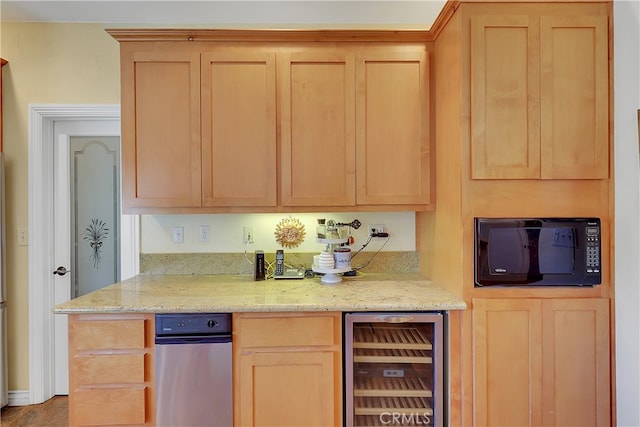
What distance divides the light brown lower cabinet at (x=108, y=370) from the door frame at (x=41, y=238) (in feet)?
2.60

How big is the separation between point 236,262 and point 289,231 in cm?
45

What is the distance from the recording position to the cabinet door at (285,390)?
1646mm

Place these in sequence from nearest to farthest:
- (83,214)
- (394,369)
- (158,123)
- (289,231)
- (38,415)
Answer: (394,369)
(158,123)
(38,415)
(289,231)
(83,214)

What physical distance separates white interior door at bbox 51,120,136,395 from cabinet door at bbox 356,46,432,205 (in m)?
1.83

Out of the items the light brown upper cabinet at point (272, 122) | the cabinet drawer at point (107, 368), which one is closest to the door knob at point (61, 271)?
the light brown upper cabinet at point (272, 122)

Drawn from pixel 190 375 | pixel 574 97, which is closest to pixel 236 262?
pixel 190 375

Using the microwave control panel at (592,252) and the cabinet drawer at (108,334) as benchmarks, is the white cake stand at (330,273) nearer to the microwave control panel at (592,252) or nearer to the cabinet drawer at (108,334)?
the cabinet drawer at (108,334)

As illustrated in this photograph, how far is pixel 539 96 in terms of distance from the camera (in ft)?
5.40

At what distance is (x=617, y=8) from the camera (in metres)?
1.64

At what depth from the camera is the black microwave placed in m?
1.63

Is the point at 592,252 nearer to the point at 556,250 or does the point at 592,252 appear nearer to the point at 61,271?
the point at 556,250

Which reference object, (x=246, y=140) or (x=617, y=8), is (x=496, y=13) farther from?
(x=246, y=140)

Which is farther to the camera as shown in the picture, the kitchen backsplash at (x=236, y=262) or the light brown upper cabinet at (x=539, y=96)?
the kitchen backsplash at (x=236, y=262)

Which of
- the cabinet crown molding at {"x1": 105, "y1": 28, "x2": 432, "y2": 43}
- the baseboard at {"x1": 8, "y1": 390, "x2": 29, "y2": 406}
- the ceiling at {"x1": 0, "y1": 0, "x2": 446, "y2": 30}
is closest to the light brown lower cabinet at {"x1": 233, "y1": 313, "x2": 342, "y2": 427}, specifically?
the cabinet crown molding at {"x1": 105, "y1": 28, "x2": 432, "y2": 43}
